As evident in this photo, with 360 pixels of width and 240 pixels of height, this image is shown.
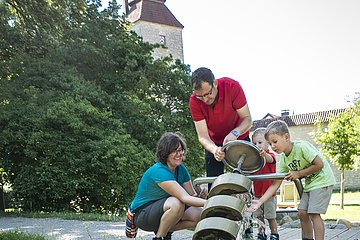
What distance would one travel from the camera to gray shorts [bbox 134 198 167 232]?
Answer: 3.37 m

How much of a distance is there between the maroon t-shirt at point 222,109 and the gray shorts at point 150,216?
27.8 inches

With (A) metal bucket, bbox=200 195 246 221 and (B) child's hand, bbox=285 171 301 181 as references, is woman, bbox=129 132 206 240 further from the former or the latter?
(A) metal bucket, bbox=200 195 246 221

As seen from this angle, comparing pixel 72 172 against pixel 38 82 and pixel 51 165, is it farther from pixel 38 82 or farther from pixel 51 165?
pixel 38 82

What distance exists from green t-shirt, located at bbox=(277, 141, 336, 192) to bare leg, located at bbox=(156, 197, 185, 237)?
37.3 inches

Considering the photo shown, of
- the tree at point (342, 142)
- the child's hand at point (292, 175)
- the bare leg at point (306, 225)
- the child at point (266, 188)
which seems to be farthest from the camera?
the tree at point (342, 142)

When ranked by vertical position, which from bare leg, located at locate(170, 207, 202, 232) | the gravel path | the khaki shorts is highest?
bare leg, located at locate(170, 207, 202, 232)

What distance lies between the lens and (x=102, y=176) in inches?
449

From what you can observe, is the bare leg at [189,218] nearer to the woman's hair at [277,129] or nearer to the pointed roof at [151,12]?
the woman's hair at [277,129]

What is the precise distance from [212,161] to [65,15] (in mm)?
10138

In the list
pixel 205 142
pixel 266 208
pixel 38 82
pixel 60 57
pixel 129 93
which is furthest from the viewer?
pixel 129 93

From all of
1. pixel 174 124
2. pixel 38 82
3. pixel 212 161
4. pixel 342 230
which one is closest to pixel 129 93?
pixel 174 124

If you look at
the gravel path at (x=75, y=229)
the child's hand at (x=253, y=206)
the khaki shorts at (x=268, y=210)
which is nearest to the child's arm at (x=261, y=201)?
the child's hand at (x=253, y=206)

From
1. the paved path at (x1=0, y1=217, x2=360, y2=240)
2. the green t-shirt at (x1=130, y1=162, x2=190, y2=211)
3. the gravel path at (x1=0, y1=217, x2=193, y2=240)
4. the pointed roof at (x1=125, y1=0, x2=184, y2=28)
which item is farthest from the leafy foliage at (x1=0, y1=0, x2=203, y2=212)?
the pointed roof at (x1=125, y1=0, x2=184, y2=28)

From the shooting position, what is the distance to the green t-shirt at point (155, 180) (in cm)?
335
